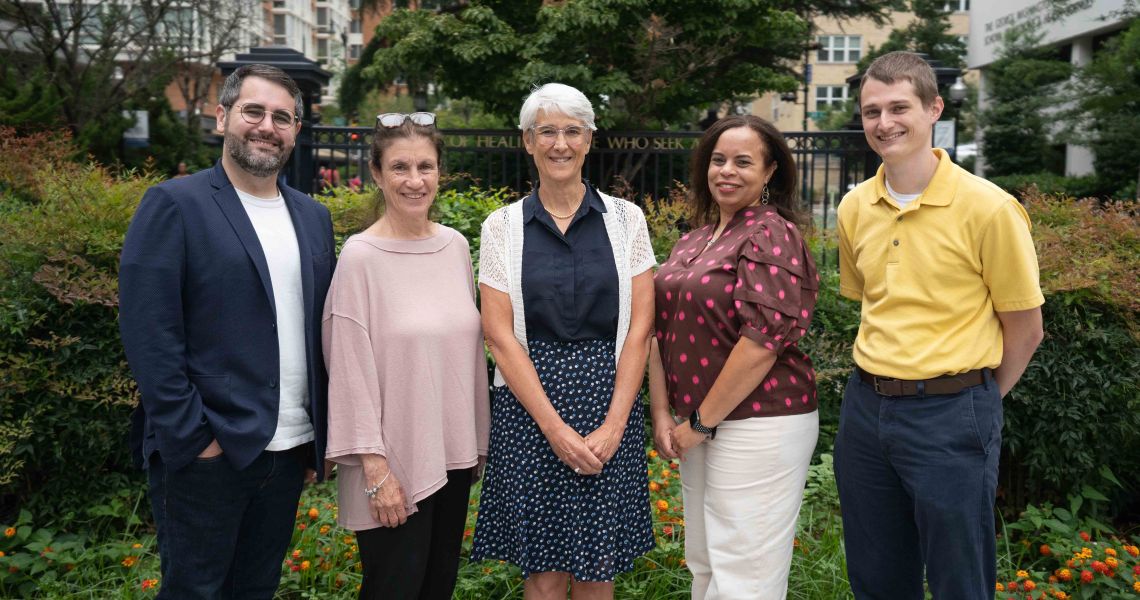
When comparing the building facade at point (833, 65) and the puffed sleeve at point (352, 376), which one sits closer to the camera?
the puffed sleeve at point (352, 376)

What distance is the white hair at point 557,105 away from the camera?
112 inches

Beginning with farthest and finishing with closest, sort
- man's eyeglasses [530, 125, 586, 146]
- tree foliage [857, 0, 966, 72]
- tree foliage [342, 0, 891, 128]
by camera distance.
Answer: tree foliage [857, 0, 966, 72] < tree foliage [342, 0, 891, 128] < man's eyeglasses [530, 125, 586, 146]

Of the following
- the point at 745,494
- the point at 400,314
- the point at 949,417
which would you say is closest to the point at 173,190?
the point at 400,314

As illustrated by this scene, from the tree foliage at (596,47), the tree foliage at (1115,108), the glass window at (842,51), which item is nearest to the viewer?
the tree foliage at (596,47)

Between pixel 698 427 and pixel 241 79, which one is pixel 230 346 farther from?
pixel 698 427

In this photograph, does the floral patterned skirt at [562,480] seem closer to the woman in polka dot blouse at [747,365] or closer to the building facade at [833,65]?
the woman in polka dot blouse at [747,365]

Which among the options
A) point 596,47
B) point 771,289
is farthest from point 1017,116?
point 771,289

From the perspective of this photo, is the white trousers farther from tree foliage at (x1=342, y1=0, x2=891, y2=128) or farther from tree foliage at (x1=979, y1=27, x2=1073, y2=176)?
tree foliage at (x1=979, y1=27, x2=1073, y2=176)

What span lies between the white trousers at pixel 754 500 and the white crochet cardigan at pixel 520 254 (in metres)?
0.50

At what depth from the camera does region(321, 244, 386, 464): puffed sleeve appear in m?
2.64

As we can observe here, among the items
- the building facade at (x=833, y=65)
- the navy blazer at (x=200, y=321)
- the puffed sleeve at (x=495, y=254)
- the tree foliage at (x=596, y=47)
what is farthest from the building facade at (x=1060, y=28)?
the navy blazer at (x=200, y=321)

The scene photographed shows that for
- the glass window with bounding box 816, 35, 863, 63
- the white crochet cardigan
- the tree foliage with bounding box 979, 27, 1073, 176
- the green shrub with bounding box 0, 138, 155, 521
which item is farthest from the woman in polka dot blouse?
the glass window with bounding box 816, 35, 863, 63

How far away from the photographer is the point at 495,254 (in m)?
2.91

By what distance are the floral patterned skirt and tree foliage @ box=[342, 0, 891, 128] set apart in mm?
9972
